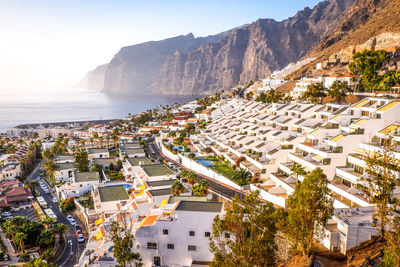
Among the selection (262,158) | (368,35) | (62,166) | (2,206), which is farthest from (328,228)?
(368,35)

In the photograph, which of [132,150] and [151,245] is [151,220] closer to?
[151,245]

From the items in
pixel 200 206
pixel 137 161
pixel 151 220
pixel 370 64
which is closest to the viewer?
pixel 200 206

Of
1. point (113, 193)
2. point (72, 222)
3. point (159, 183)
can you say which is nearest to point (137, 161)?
point (113, 193)

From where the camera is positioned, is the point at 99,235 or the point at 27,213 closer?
the point at 99,235

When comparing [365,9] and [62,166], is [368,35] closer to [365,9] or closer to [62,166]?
[365,9]

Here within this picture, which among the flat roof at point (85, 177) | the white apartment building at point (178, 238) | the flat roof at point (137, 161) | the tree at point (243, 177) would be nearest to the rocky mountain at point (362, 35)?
the tree at point (243, 177)

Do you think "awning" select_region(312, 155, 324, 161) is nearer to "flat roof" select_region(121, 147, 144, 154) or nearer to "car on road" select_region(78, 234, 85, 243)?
"car on road" select_region(78, 234, 85, 243)
